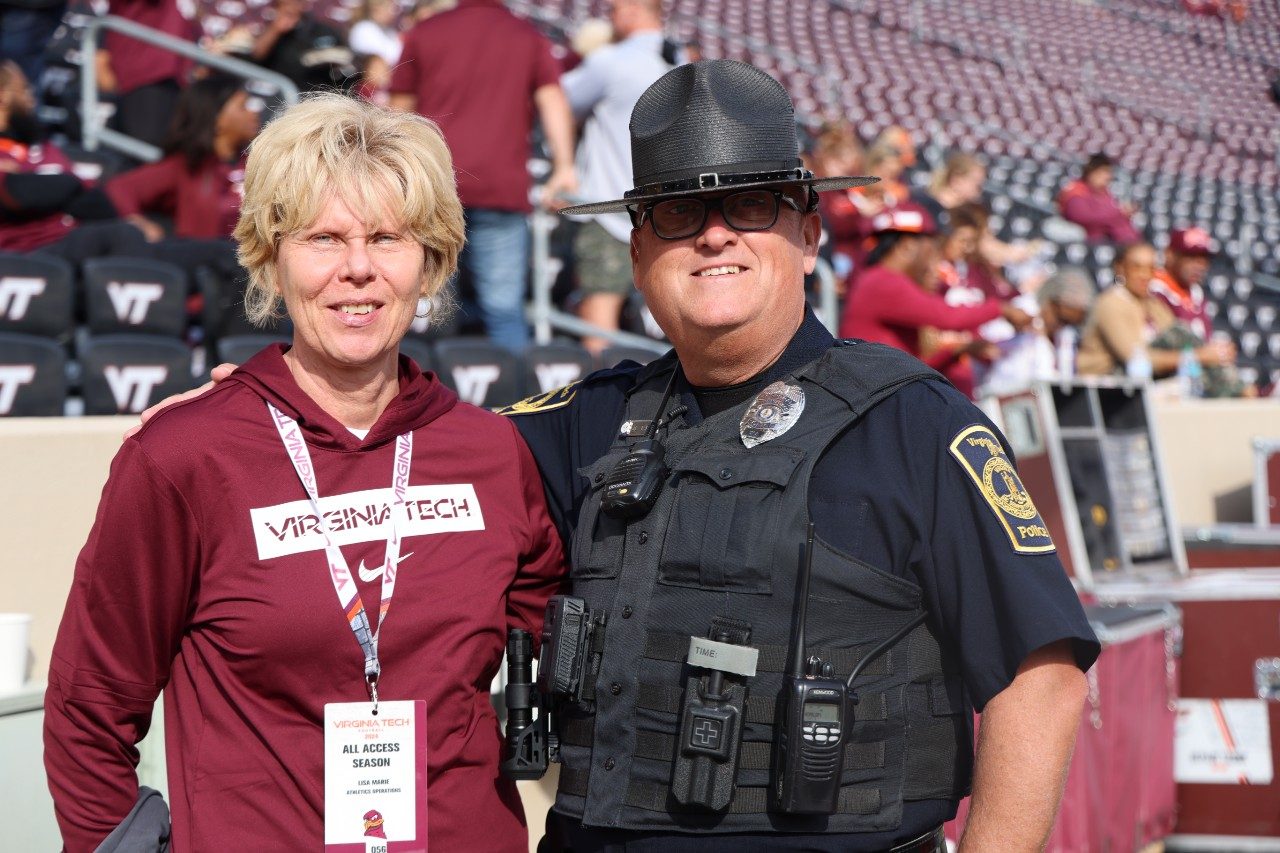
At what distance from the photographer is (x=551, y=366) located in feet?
19.3

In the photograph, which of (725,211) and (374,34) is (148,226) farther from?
(725,211)

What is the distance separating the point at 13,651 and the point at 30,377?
2113 mm

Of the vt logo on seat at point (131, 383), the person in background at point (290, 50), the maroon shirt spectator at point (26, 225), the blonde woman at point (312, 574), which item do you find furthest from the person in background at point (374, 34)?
the blonde woman at point (312, 574)

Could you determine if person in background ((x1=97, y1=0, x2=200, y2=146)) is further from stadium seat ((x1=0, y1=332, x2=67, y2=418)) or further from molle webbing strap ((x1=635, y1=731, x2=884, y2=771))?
A: molle webbing strap ((x1=635, y1=731, x2=884, y2=771))

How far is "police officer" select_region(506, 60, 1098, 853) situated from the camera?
1.93m

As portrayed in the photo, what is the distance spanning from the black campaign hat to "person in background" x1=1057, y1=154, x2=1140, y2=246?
11.4 metres

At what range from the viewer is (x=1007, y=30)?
1013 inches

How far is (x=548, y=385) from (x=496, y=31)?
1.51 m

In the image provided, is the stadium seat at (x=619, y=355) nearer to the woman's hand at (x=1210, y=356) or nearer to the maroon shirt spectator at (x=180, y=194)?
the maroon shirt spectator at (x=180, y=194)

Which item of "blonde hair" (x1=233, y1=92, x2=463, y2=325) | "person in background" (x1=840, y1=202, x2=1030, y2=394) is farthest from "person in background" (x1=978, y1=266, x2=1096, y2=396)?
"blonde hair" (x1=233, y1=92, x2=463, y2=325)

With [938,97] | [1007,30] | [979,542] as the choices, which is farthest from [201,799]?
[1007,30]

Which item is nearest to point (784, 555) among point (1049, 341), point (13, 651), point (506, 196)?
point (13, 651)

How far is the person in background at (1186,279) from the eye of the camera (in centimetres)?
966

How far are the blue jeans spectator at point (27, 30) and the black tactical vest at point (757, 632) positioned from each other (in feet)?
21.4
